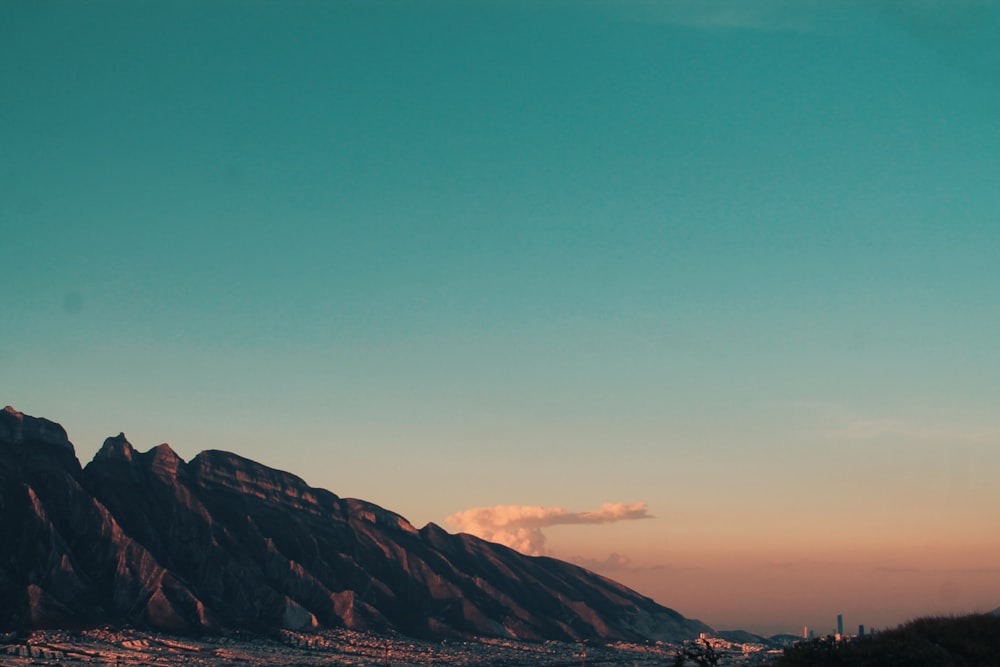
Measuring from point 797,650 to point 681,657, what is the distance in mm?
6207

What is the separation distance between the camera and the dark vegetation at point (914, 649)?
4588 centimetres

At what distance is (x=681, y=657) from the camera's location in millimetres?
46938

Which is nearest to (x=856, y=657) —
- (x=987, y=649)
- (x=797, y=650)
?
(x=797, y=650)

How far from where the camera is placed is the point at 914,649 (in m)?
46.5

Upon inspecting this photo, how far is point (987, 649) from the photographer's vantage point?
4759 centimetres

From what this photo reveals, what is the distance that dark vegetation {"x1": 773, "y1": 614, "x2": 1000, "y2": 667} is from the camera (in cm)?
4588

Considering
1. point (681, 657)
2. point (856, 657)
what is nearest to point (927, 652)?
point (856, 657)

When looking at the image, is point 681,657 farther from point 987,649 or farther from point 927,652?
point 987,649

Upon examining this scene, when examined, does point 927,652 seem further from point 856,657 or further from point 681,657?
point 681,657

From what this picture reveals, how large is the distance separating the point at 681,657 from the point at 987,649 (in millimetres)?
15938

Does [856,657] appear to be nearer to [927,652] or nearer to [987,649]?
[927,652]

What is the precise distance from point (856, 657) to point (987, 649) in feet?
24.3

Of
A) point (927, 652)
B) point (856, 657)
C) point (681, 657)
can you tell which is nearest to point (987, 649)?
point (927, 652)

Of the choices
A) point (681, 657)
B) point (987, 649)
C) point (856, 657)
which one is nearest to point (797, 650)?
point (856, 657)
